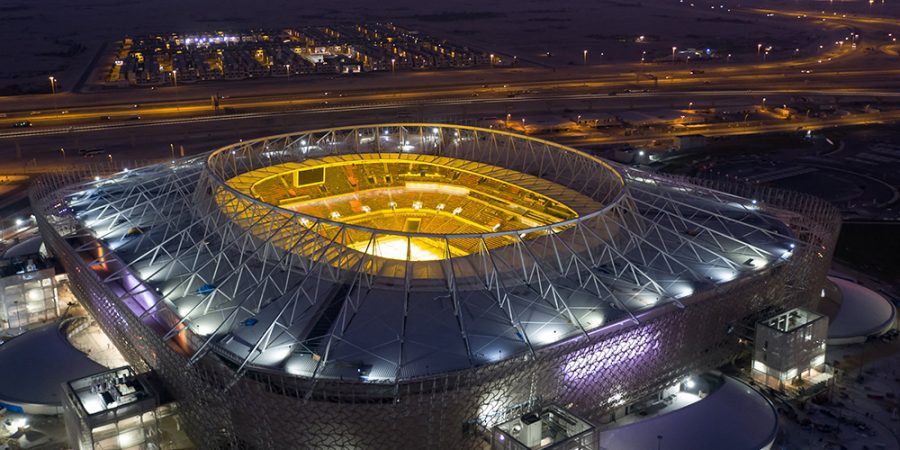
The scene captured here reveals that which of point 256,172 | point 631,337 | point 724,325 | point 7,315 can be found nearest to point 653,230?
point 724,325

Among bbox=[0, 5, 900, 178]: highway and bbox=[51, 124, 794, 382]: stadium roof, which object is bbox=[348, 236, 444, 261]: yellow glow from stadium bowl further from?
bbox=[0, 5, 900, 178]: highway

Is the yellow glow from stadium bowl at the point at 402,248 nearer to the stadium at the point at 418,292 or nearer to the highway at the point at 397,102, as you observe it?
the stadium at the point at 418,292

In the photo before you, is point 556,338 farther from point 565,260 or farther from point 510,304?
point 565,260

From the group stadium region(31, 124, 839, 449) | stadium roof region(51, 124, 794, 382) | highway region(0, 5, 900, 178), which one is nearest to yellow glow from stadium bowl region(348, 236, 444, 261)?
Answer: stadium region(31, 124, 839, 449)

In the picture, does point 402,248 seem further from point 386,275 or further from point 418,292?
point 418,292

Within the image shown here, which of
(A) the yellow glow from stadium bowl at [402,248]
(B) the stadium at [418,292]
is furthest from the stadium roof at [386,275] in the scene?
(A) the yellow glow from stadium bowl at [402,248]
